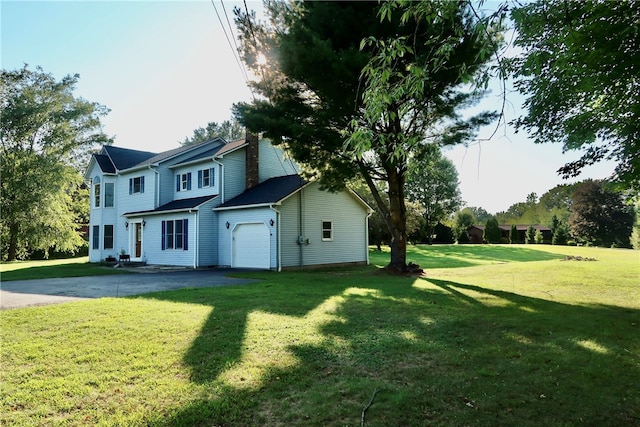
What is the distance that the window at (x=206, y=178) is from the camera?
68.6 ft

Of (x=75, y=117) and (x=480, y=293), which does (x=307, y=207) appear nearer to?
(x=480, y=293)

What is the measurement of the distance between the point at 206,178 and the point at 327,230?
733 centimetres

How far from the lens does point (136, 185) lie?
2406cm

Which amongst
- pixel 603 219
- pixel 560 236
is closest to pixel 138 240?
pixel 560 236

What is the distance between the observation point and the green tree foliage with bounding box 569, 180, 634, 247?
46.9 meters

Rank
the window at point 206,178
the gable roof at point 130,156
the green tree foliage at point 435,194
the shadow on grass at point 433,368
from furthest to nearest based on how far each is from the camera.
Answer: the green tree foliage at point 435,194 → the gable roof at point 130,156 → the window at point 206,178 → the shadow on grass at point 433,368

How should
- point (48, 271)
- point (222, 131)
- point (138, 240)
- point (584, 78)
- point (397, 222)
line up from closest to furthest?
point (584, 78) → point (397, 222) → point (48, 271) → point (138, 240) → point (222, 131)

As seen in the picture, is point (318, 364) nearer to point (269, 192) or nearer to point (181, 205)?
point (269, 192)

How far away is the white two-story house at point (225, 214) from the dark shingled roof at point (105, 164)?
66mm

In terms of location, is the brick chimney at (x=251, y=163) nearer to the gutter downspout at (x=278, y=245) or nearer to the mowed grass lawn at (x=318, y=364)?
the gutter downspout at (x=278, y=245)

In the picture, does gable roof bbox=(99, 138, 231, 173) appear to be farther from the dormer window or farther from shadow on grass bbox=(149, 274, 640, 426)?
shadow on grass bbox=(149, 274, 640, 426)

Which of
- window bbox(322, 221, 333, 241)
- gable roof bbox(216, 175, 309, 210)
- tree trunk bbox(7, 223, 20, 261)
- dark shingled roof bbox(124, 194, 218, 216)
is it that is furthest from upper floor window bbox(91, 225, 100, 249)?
window bbox(322, 221, 333, 241)

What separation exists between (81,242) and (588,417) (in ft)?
116

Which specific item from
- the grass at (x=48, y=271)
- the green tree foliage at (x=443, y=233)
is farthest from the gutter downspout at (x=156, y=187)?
the green tree foliage at (x=443, y=233)
